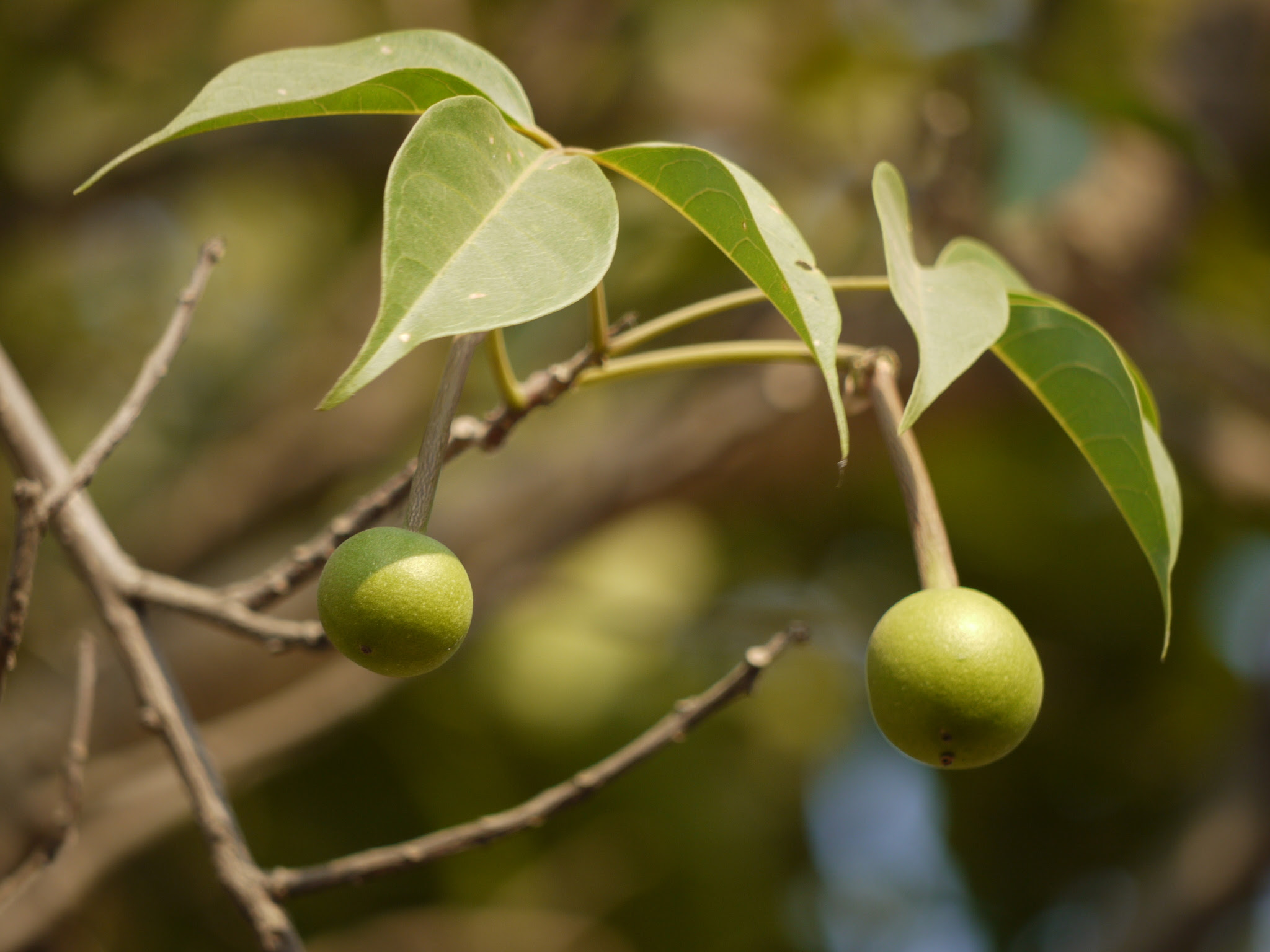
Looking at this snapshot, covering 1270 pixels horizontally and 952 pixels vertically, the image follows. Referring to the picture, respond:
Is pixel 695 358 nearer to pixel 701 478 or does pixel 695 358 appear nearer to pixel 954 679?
pixel 954 679

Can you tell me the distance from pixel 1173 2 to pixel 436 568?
3.66m

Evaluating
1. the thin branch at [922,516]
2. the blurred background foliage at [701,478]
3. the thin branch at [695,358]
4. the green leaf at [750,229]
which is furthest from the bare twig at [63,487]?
the blurred background foliage at [701,478]

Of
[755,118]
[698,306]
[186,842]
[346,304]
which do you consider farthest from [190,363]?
[698,306]

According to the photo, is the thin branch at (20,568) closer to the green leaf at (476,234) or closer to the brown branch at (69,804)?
the brown branch at (69,804)

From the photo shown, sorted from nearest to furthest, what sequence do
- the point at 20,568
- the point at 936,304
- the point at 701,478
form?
1. the point at 936,304
2. the point at 20,568
3. the point at 701,478

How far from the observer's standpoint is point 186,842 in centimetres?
286

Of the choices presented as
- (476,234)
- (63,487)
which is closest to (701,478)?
(63,487)

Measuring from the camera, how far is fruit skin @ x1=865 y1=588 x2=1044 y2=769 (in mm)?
753

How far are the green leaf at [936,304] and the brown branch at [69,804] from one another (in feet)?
2.96

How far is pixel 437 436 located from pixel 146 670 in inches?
20.3

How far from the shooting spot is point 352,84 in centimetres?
73

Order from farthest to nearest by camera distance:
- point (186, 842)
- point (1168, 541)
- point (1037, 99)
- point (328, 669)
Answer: point (186, 842), point (1037, 99), point (328, 669), point (1168, 541)

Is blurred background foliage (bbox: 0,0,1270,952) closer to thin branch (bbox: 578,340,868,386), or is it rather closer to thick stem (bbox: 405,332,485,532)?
thin branch (bbox: 578,340,868,386)

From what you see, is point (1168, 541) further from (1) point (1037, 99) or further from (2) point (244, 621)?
(1) point (1037, 99)
